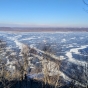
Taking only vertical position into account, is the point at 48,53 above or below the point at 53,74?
above

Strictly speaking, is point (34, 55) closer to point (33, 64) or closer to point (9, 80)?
point (33, 64)

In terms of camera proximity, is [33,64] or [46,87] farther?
[33,64]

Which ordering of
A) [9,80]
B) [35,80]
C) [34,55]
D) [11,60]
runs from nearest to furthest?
[9,80], [35,80], [11,60], [34,55]

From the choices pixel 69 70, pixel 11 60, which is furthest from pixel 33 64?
pixel 69 70

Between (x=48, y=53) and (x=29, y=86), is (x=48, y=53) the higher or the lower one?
the higher one

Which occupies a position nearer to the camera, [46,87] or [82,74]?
[46,87]

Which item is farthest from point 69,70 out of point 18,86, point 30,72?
point 18,86

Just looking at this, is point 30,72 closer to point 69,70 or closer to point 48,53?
point 69,70

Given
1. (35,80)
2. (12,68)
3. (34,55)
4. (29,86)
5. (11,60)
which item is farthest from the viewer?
(34,55)

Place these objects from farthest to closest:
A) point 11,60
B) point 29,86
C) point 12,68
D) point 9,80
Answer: point 11,60
point 12,68
point 29,86
point 9,80
